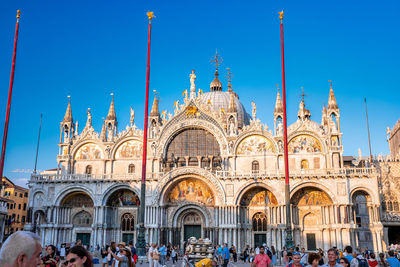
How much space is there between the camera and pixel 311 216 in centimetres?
3847

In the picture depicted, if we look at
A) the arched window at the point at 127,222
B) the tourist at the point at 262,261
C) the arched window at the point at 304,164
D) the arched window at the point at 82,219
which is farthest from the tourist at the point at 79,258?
the arched window at the point at 82,219

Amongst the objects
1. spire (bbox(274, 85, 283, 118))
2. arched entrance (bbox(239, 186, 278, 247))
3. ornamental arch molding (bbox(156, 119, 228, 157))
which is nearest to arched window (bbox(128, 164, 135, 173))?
ornamental arch molding (bbox(156, 119, 228, 157))

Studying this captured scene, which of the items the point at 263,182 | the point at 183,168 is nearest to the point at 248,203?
the point at 263,182

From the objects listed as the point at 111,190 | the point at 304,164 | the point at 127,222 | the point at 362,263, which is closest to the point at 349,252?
the point at 362,263

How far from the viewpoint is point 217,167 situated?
4094cm

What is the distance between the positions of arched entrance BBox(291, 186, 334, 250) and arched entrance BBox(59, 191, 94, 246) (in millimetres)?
21078

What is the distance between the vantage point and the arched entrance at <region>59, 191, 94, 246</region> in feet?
137

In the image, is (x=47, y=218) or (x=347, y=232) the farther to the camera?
(x=47, y=218)

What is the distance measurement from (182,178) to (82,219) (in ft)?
39.6

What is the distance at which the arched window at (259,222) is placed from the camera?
3906 cm

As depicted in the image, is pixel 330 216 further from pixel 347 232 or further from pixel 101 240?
pixel 101 240

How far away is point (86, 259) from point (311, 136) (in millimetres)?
38186

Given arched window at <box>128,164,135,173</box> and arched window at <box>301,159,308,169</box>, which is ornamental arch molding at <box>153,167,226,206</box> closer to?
arched window at <box>128,164,135,173</box>

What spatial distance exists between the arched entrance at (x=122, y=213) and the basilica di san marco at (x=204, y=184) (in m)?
0.10
